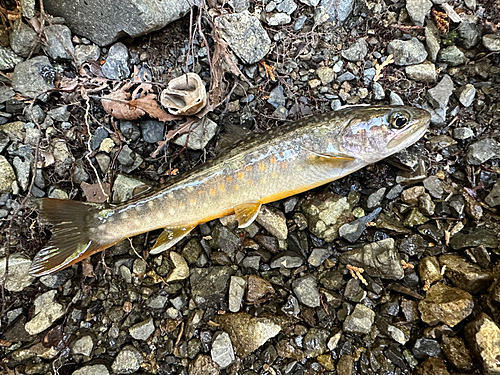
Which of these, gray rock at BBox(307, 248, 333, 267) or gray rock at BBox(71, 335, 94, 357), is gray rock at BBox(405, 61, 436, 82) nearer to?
gray rock at BBox(307, 248, 333, 267)

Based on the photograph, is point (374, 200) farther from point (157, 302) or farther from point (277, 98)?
point (157, 302)

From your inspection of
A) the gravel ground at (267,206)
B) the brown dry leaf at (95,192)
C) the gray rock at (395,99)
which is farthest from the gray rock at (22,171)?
the gray rock at (395,99)

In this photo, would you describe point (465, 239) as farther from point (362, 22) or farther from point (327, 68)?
point (362, 22)

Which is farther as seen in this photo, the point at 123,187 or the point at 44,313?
the point at 123,187

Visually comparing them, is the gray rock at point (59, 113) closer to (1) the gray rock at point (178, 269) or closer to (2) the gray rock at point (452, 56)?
(1) the gray rock at point (178, 269)

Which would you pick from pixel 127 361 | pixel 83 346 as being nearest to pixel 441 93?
pixel 127 361

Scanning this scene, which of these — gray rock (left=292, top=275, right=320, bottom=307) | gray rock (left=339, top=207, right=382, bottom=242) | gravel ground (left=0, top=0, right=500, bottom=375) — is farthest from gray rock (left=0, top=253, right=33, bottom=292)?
gray rock (left=339, top=207, right=382, bottom=242)
